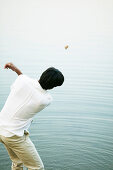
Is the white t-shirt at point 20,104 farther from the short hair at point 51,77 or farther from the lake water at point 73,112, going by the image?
the lake water at point 73,112

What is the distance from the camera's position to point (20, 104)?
3227mm

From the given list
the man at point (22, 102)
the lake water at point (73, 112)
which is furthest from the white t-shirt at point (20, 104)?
the lake water at point (73, 112)

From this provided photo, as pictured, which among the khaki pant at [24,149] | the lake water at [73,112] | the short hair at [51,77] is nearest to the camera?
the short hair at [51,77]

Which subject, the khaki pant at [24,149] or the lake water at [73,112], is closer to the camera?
the khaki pant at [24,149]

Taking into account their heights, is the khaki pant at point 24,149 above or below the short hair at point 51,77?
below

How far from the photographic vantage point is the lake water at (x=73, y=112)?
5125mm

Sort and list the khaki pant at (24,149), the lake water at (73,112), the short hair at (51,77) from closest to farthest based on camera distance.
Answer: the short hair at (51,77) < the khaki pant at (24,149) < the lake water at (73,112)

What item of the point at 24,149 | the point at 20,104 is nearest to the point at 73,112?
the point at 24,149

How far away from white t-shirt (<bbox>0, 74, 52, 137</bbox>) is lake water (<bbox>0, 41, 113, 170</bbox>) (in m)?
1.65

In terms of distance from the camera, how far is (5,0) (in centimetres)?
2553

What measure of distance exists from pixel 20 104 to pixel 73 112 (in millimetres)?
3947

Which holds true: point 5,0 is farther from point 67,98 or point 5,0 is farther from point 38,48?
point 67,98

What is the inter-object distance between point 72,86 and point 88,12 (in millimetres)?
15392

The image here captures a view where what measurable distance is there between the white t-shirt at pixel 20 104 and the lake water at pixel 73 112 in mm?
1653
